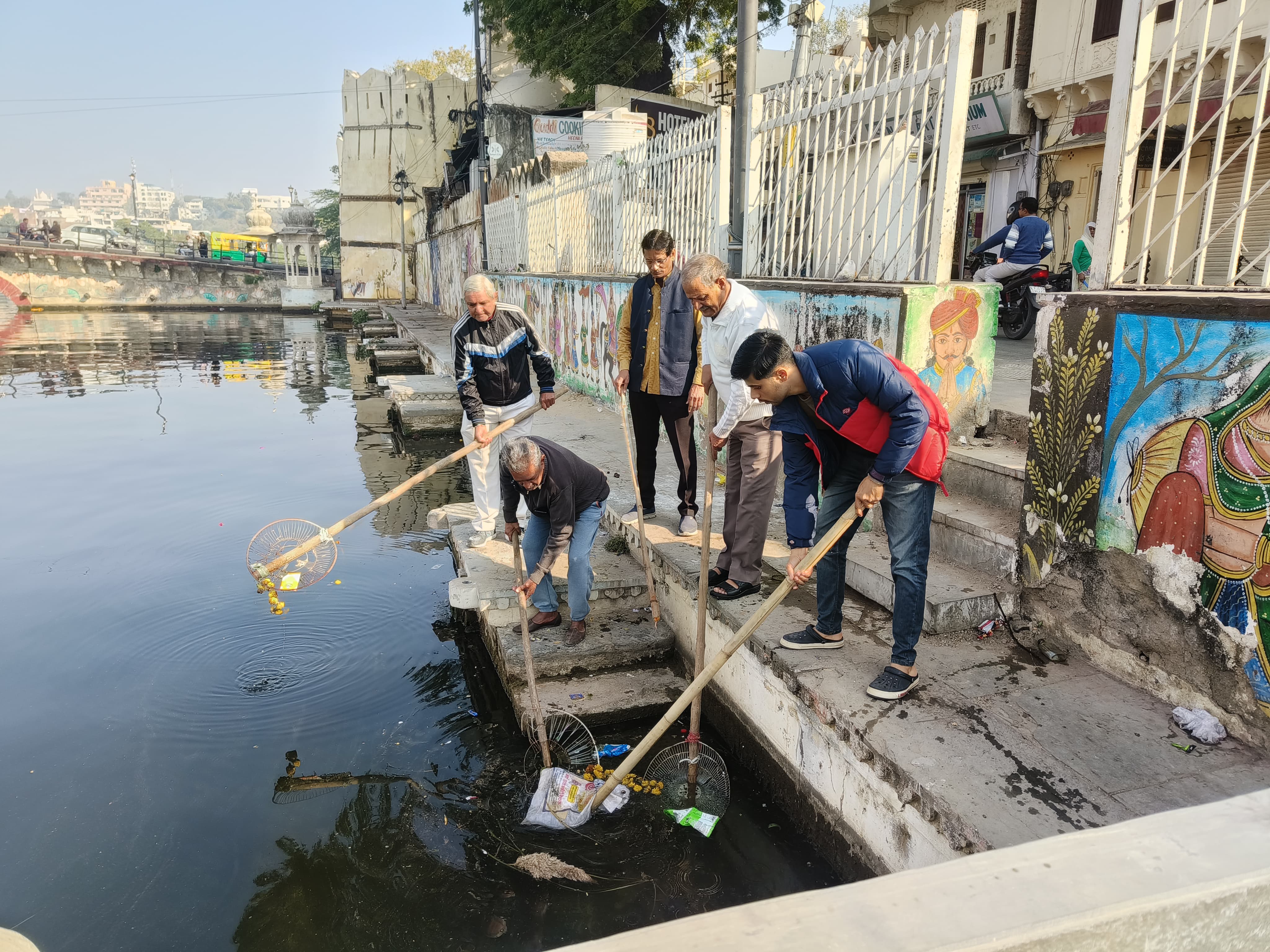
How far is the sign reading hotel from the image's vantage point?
1484 centimetres

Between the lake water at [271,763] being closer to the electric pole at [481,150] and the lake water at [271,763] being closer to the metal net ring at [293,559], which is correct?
the metal net ring at [293,559]

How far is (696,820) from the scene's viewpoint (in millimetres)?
3633

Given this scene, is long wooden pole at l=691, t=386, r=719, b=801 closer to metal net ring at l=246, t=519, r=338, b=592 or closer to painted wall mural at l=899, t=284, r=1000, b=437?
painted wall mural at l=899, t=284, r=1000, b=437

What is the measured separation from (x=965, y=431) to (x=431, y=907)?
3.83 m

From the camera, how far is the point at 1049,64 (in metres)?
13.7

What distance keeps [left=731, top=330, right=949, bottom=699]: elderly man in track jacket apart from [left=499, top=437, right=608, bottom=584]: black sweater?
1301mm

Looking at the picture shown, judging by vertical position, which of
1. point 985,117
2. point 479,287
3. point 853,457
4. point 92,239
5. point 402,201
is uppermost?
point 402,201

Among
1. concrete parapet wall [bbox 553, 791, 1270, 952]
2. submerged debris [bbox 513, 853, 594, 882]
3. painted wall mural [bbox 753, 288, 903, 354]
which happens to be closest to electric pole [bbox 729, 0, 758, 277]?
painted wall mural [bbox 753, 288, 903, 354]

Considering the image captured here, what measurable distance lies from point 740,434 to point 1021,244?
18.2 feet

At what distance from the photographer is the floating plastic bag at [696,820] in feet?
11.8

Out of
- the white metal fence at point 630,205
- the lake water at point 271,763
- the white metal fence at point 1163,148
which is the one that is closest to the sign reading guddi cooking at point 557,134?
the white metal fence at point 630,205

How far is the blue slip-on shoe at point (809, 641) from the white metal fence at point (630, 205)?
376 cm

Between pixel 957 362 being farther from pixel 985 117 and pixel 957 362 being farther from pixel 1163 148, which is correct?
pixel 985 117

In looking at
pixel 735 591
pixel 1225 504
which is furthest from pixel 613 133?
pixel 1225 504
